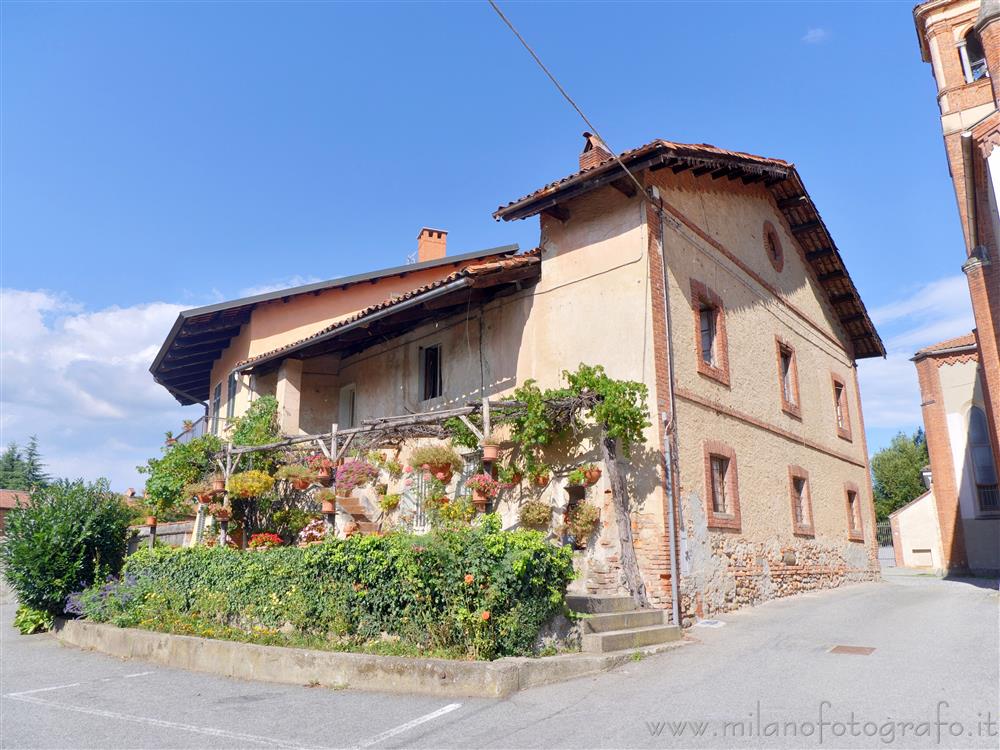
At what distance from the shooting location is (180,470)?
13.4 m

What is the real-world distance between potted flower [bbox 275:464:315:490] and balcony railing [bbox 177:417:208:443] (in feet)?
18.0

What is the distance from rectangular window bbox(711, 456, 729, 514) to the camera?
35.3 feet

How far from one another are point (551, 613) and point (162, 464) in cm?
985

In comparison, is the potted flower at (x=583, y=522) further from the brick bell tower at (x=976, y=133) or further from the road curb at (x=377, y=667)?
the brick bell tower at (x=976, y=133)

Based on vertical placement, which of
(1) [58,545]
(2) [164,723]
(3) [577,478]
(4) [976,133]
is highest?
(4) [976,133]

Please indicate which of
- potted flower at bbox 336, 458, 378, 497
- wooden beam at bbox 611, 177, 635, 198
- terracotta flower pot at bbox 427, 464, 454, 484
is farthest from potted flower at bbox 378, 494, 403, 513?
wooden beam at bbox 611, 177, 635, 198

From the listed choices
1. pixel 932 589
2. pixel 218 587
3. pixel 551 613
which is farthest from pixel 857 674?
pixel 932 589

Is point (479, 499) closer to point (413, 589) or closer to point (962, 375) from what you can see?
point (413, 589)

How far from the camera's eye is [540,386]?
11.0m

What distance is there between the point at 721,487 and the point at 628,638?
4.22 metres

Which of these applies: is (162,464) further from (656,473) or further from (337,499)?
(656,473)

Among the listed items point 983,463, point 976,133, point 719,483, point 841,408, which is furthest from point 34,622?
point 983,463

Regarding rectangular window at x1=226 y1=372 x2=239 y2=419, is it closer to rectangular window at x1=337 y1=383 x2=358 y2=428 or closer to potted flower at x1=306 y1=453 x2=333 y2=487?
rectangular window at x1=337 y1=383 x2=358 y2=428

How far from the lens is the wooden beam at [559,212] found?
11164 mm
